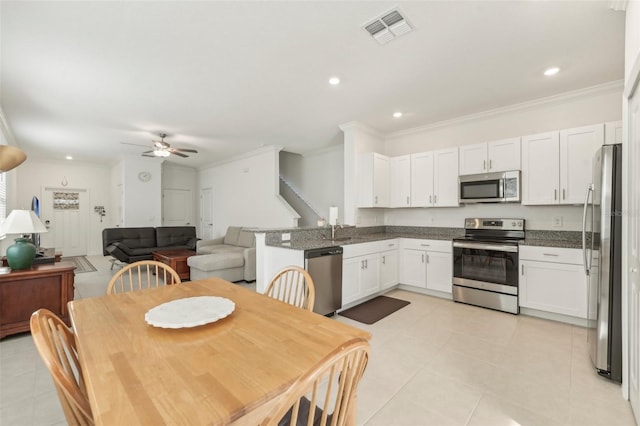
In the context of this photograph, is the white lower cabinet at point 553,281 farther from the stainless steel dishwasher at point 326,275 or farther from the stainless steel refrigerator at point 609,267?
the stainless steel dishwasher at point 326,275

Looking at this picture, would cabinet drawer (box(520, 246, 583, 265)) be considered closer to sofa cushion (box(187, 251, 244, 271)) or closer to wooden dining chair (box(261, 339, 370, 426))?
wooden dining chair (box(261, 339, 370, 426))

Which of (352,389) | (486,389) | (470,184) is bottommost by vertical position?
(486,389)

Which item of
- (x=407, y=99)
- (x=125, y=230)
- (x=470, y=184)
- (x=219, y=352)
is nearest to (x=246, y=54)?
(x=407, y=99)

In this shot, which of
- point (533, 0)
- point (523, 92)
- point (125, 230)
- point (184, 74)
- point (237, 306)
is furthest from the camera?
point (125, 230)

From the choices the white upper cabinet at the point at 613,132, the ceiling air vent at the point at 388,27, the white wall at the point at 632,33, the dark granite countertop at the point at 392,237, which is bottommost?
the dark granite countertop at the point at 392,237

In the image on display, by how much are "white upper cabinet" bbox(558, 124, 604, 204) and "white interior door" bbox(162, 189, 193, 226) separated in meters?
9.22

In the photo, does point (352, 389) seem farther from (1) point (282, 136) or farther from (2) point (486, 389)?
(1) point (282, 136)

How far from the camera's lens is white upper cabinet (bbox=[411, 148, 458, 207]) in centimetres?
418

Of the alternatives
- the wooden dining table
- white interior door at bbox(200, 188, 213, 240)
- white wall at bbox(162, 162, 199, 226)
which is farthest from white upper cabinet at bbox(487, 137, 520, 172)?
white wall at bbox(162, 162, 199, 226)

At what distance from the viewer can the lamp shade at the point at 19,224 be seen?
2684 millimetres

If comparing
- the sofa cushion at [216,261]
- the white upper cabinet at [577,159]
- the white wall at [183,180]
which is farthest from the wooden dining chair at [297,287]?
the white wall at [183,180]

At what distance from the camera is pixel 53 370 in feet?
2.72

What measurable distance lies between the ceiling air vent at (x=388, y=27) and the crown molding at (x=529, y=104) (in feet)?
8.16

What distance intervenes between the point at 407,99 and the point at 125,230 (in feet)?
21.9
